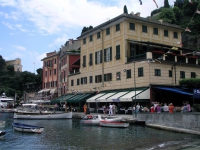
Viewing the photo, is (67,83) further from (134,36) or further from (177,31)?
(177,31)

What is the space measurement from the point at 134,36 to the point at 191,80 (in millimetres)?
12387

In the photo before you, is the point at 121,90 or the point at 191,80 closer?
the point at 191,80

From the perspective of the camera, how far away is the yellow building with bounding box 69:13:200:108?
3891cm

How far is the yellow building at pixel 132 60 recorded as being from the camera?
38.9m

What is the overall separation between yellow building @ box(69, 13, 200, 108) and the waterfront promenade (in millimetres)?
4421

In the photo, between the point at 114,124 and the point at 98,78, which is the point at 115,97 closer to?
the point at 114,124

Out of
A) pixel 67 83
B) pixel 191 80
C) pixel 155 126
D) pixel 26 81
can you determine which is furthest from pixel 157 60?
pixel 26 81

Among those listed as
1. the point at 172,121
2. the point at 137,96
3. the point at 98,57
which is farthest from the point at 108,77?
the point at 172,121

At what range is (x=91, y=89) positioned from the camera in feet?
167

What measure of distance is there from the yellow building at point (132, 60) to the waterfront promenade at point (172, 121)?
442 cm

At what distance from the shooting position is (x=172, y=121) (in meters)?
28.3

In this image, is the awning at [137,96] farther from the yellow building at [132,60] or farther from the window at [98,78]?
the window at [98,78]

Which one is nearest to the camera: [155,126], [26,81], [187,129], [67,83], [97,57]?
[187,129]

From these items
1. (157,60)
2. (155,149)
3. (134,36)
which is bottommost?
(155,149)
